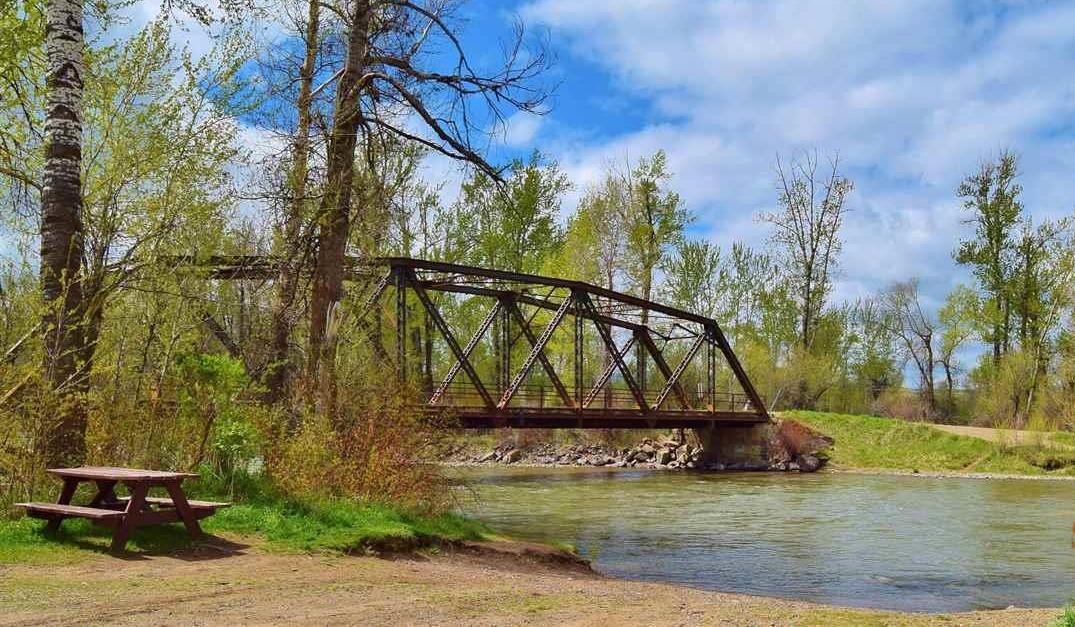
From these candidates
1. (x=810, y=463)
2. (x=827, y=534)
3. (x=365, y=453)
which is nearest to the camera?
(x=365, y=453)

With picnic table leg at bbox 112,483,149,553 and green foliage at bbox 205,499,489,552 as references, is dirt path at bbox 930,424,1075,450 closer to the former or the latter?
green foliage at bbox 205,499,489,552

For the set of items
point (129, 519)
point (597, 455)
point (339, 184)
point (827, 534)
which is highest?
point (339, 184)

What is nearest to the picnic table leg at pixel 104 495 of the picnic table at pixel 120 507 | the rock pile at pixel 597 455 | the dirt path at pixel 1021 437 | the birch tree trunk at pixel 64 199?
the picnic table at pixel 120 507

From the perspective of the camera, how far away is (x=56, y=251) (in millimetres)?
8352

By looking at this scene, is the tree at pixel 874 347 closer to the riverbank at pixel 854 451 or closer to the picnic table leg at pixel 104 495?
the riverbank at pixel 854 451

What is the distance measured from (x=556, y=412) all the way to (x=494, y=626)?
21979 mm

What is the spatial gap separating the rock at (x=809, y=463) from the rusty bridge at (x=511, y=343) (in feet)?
8.27

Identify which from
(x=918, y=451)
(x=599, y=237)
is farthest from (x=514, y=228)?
(x=918, y=451)

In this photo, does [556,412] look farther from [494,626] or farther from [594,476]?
[494,626]

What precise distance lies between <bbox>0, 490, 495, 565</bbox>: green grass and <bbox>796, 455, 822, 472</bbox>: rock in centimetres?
2461

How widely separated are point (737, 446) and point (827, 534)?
20995mm

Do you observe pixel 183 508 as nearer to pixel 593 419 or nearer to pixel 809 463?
pixel 593 419

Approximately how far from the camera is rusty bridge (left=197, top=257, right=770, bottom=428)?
16.0 meters

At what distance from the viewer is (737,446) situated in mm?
35625
